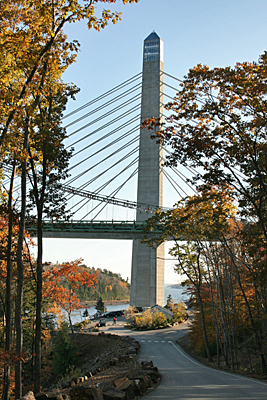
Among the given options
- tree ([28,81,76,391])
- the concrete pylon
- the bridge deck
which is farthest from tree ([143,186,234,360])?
the bridge deck

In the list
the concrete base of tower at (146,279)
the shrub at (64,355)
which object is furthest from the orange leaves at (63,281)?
the concrete base of tower at (146,279)

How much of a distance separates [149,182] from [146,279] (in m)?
12.0

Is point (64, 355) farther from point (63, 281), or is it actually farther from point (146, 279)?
point (146, 279)

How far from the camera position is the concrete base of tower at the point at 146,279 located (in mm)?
39062

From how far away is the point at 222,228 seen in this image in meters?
14.2

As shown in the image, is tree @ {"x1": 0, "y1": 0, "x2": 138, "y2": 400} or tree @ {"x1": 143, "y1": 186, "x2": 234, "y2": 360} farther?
tree @ {"x1": 143, "y1": 186, "x2": 234, "y2": 360}

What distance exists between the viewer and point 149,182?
41625mm

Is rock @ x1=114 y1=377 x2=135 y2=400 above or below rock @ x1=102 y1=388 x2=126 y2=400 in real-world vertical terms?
below

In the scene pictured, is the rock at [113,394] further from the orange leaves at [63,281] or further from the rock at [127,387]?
the orange leaves at [63,281]

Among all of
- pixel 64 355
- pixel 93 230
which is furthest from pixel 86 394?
pixel 93 230

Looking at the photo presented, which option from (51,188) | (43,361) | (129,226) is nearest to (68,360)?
(43,361)

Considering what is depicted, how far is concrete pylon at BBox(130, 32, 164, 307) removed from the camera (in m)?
39.5

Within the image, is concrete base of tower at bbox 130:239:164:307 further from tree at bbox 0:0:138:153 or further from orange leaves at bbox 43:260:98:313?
tree at bbox 0:0:138:153

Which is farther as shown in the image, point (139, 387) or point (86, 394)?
point (139, 387)
